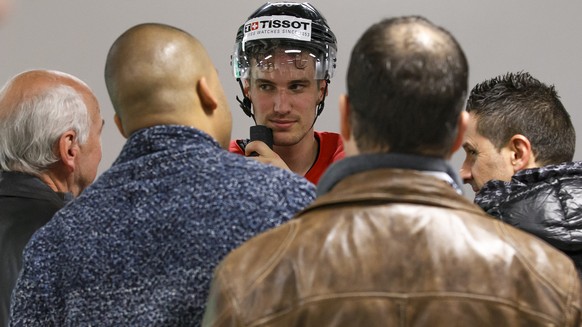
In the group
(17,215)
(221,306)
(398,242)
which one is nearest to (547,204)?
(398,242)

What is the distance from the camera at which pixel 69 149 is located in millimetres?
2602

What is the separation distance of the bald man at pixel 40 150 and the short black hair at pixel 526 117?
99 cm

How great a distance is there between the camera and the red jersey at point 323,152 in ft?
10.3

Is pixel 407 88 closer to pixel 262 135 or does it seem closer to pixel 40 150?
pixel 40 150

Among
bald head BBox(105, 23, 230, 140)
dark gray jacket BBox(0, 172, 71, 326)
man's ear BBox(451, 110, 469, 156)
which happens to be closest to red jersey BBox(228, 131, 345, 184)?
dark gray jacket BBox(0, 172, 71, 326)

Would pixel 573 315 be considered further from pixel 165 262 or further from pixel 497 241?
pixel 165 262

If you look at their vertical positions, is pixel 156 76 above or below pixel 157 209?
above

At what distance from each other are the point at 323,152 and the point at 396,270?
187cm

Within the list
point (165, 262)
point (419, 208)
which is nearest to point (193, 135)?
point (165, 262)

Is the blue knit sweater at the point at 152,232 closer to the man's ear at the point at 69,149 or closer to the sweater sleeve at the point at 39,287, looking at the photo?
the sweater sleeve at the point at 39,287

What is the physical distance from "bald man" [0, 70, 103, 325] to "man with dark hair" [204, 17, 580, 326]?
3.72 ft

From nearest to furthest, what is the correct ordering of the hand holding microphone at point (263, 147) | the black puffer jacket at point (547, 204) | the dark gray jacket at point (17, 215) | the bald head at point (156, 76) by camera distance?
the bald head at point (156, 76) → the black puffer jacket at point (547, 204) → the dark gray jacket at point (17, 215) → the hand holding microphone at point (263, 147)

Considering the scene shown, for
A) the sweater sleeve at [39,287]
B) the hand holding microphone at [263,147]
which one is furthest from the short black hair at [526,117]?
the sweater sleeve at [39,287]

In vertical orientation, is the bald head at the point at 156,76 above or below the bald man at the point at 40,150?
above
